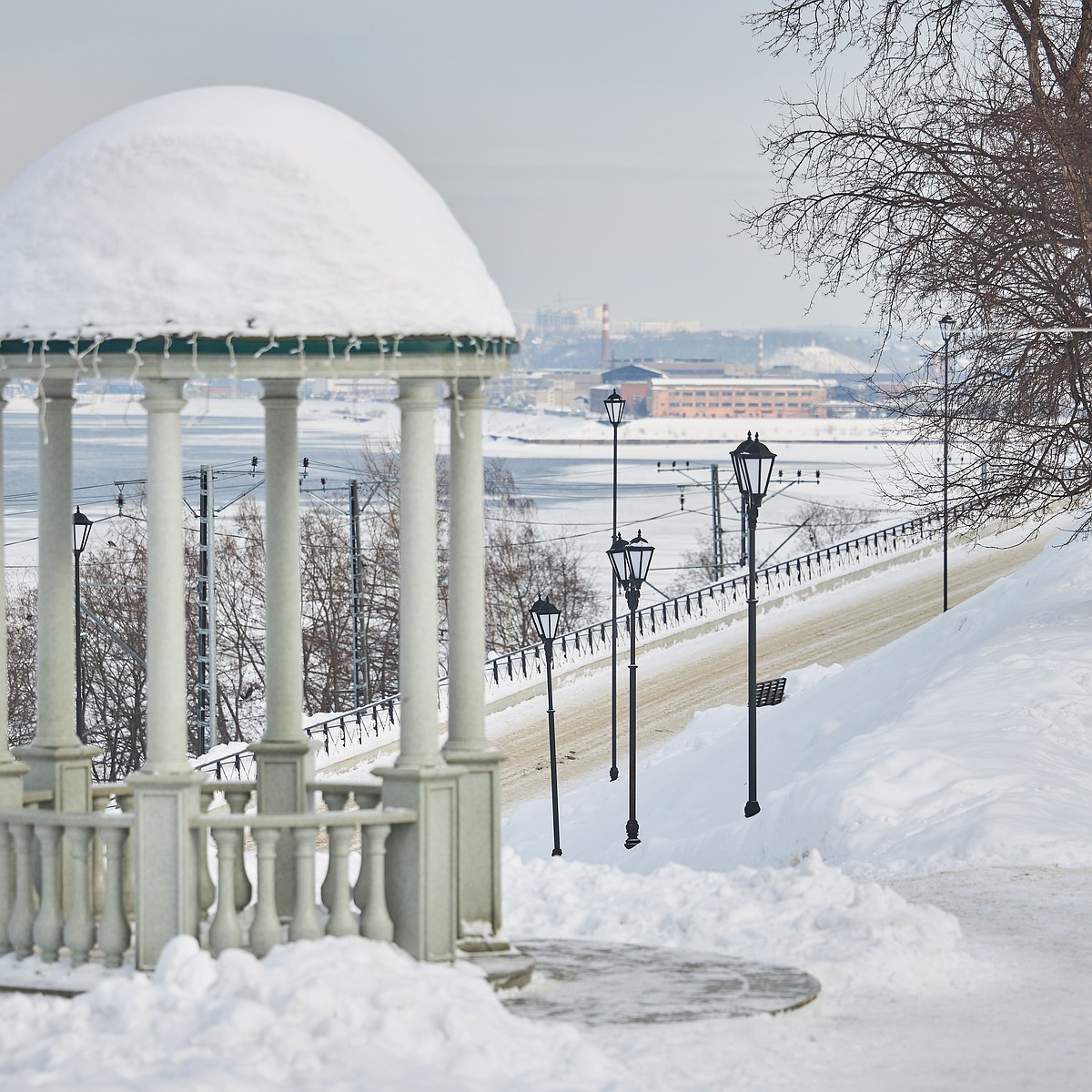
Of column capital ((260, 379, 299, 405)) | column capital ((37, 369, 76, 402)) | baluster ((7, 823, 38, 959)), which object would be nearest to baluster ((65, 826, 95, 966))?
baluster ((7, 823, 38, 959))

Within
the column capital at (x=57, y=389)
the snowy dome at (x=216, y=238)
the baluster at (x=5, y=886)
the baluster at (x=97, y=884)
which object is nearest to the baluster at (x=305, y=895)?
the baluster at (x=5, y=886)

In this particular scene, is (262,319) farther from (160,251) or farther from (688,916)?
(688,916)

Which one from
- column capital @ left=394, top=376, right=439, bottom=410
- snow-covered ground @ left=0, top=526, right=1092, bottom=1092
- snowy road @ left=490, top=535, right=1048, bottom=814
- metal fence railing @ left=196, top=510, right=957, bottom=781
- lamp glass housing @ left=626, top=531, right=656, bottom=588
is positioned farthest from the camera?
metal fence railing @ left=196, top=510, right=957, bottom=781

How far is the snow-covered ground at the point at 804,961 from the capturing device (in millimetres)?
8008

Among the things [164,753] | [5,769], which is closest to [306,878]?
[164,753]

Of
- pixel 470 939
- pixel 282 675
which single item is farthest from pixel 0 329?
pixel 470 939

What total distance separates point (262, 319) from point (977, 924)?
20.0 ft

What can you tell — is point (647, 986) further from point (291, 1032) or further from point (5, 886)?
point (5, 886)

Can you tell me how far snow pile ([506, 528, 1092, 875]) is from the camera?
15.3 m

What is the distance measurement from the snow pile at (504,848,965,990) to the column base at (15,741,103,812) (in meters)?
2.95

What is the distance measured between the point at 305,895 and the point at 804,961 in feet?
9.80

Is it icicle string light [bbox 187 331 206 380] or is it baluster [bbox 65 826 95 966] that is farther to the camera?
baluster [bbox 65 826 95 966]

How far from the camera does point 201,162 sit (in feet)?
30.3

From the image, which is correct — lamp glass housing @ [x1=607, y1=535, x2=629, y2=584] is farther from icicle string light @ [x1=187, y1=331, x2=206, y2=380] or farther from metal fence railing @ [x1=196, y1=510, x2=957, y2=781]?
icicle string light @ [x1=187, y1=331, x2=206, y2=380]
